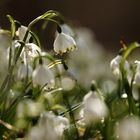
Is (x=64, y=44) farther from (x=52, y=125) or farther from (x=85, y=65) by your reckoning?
(x=85, y=65)

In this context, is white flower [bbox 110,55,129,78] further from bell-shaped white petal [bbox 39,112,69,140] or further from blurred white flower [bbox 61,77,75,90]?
bell-shaped white petal [bbox 39,112,69,140]

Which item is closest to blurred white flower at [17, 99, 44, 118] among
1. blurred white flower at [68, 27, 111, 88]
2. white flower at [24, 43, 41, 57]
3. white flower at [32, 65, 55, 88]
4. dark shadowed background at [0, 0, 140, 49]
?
white flower at [32, 65, 55, 88]

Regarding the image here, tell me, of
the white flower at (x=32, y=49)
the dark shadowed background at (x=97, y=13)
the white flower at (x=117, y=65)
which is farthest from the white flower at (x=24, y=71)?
the dark shadowed background at (x=97, y=13)

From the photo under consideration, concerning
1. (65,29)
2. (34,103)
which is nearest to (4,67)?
(65,29)

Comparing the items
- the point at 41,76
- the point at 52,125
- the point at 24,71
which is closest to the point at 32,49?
the point at 24,71

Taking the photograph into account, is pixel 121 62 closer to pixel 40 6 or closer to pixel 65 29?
pixel 65 29
